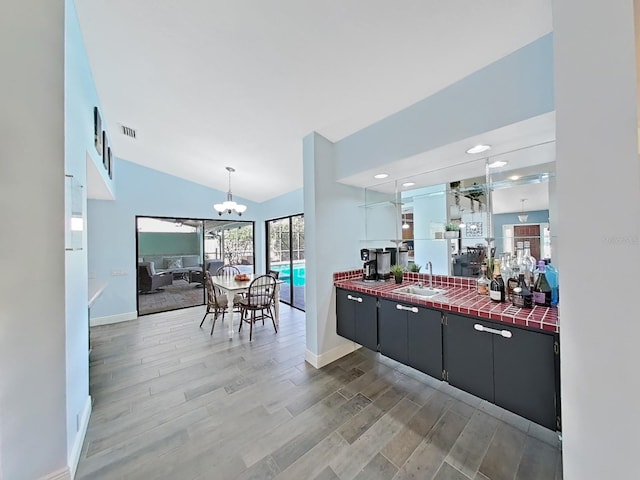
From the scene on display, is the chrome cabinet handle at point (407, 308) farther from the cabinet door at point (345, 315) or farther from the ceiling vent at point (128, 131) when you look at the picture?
the ceiling vent at point (128, 131)

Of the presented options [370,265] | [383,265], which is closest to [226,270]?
[370,265]

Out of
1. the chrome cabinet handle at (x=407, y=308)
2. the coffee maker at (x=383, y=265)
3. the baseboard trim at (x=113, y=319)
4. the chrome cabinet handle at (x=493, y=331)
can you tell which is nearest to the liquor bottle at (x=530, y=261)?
the chrome cabinet handle at (x=493, y=331)

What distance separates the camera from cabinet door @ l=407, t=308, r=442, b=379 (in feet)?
6.70

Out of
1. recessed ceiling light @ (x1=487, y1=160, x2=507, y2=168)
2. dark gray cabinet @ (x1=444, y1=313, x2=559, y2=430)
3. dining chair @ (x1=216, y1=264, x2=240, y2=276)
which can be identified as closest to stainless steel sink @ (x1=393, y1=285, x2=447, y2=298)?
dark gray cabinet @ (x1=444, y1=313, x2=559, y2=430)

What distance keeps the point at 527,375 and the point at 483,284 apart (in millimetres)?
887

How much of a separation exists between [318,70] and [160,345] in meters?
3.89

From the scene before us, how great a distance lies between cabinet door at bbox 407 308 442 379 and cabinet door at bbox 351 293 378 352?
1.28 feet

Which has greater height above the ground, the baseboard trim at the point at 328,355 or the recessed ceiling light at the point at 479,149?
the recessed ceiling light at the point at 479,149
